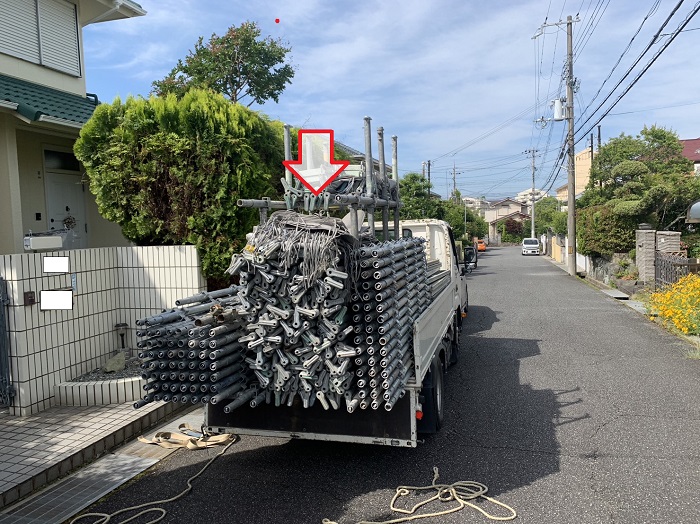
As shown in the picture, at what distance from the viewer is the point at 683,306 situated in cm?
1062

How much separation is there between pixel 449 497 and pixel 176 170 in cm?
526

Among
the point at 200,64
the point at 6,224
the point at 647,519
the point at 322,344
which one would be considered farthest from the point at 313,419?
the point at 200,64

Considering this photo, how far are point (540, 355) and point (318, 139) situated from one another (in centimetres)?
559

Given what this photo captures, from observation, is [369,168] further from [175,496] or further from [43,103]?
[43,103]

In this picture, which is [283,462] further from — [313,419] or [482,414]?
[482,414]

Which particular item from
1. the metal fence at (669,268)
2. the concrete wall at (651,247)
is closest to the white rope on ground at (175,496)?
the metal fence at (669,268)

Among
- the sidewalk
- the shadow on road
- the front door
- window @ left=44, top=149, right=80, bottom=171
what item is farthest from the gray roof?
the shadow on road

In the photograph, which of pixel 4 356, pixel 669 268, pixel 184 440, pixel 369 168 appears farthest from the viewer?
pixel 669 268

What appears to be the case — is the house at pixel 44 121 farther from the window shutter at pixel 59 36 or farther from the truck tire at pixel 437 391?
the truck tire at pixel 437 391

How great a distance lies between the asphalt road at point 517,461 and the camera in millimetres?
4078

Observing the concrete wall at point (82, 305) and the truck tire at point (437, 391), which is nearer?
the truck tire at point (437, 391)

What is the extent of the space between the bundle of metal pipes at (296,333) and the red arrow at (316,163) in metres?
1.19

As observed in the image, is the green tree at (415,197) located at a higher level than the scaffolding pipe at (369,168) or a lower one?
higher

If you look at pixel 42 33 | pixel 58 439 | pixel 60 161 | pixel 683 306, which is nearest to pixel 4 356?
pixel 58 439
